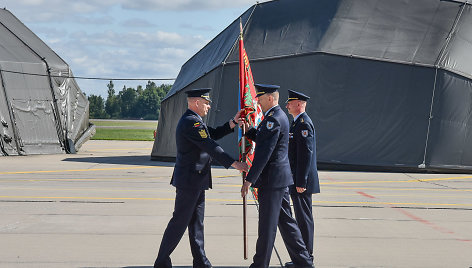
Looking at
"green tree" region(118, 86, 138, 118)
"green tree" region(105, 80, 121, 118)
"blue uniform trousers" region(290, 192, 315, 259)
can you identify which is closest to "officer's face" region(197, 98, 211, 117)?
"blue uniform trousers" region(290, 192, 315, 259)

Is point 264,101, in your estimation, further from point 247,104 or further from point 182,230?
point 182,230

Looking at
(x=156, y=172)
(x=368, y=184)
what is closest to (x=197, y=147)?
(x=368, y=184)

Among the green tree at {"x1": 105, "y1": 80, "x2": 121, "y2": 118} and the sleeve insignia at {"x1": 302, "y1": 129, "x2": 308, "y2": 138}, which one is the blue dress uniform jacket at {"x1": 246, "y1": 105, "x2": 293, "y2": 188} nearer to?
the sleeve insignia at {"x1": 302, "y1": 129, "x2": 308, "y2": 138}

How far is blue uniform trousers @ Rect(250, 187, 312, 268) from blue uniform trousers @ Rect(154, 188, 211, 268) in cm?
57

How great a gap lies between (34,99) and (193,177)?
19.7m

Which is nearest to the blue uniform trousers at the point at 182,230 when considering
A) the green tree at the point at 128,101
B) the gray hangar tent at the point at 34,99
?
the gray hangar tent at the point at 34,99

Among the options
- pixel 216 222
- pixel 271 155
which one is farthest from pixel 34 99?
pixel 271 155

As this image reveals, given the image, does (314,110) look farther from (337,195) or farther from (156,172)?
(337,195)

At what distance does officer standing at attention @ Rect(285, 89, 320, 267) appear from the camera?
255 inches

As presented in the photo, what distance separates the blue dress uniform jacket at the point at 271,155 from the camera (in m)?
5.84

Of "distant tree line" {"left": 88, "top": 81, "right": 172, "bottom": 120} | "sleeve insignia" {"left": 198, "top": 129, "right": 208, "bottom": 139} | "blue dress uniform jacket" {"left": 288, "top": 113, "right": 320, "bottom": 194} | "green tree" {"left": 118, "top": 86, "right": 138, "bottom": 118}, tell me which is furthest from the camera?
"green tree" {"left": 118, "top": 86, "right": 138, "bottom": 118}

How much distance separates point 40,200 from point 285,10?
42.0ft

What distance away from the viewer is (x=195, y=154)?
6.16m

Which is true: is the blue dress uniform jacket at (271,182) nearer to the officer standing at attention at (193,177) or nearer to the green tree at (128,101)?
the officer standing at attention at (193,177)
